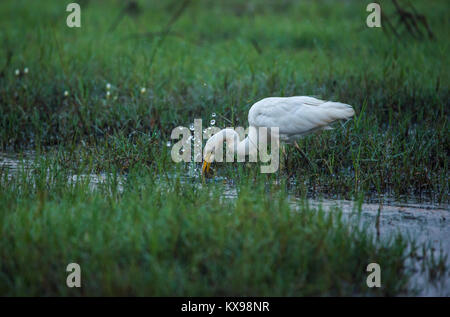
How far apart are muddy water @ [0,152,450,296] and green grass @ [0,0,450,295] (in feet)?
0.43

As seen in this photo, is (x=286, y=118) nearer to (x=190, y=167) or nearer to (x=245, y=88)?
(x=190, y=167)

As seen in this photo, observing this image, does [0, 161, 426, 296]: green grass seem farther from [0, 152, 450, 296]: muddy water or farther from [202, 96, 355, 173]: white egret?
[202, 96, 355, 173]: white egret

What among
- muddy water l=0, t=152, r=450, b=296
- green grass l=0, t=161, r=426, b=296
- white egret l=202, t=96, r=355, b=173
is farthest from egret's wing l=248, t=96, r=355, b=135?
green grass l=0, t=161, r=426, b=296

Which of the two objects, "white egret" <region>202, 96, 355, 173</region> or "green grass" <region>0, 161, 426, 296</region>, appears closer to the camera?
"green grass" <region>0, 161, 426, 296</region>

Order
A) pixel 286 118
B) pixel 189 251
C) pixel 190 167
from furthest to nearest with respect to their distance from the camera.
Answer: pixel 190 167 → pixel 286 118 → pixel 189 251

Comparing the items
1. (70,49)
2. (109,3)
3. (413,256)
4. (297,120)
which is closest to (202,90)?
(297,120)

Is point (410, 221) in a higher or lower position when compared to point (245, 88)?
lower

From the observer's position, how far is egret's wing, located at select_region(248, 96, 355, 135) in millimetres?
4824

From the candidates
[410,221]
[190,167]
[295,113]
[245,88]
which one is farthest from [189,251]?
[245,88]

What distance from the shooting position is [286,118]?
4.86 meters

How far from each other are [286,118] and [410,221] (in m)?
1.41

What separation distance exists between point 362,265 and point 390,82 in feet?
12.1

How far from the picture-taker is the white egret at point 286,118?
481cm
